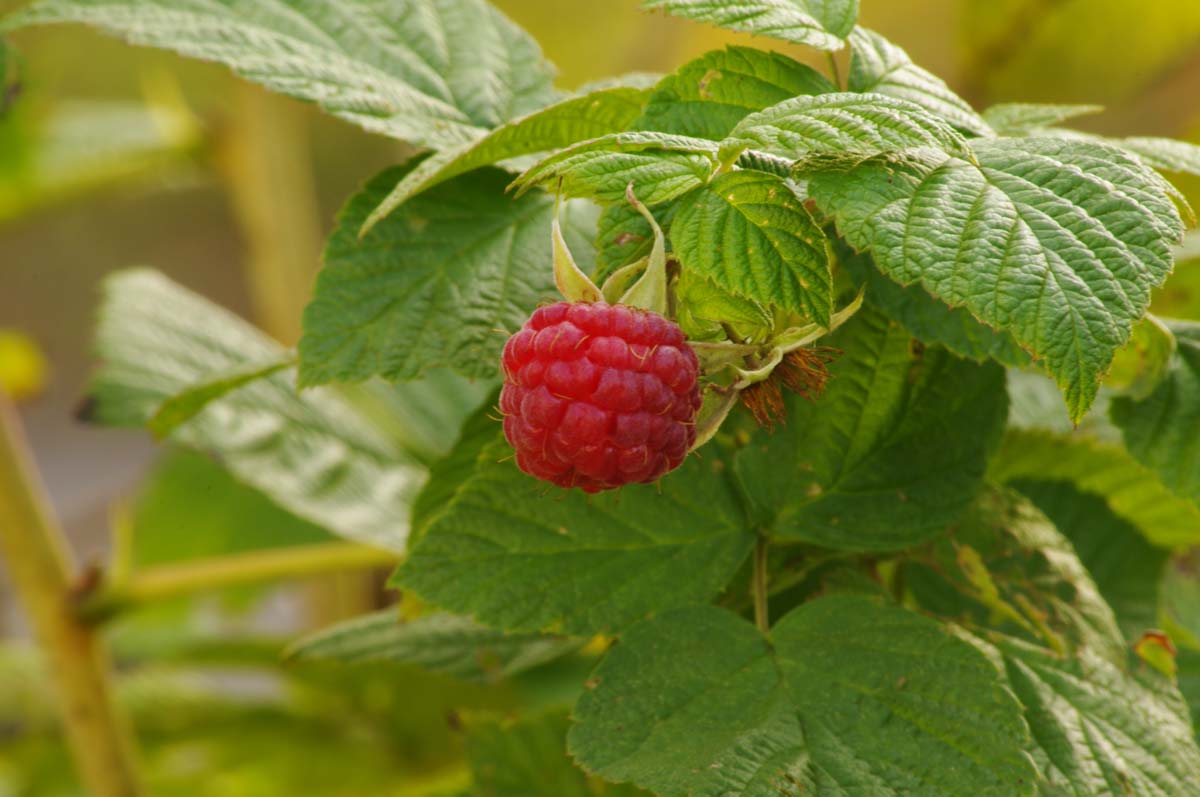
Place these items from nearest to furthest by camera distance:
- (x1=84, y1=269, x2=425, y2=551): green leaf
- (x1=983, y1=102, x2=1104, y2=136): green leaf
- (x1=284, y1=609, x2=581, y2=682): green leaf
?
1. (x1=983, y1=102, x2=1104, y2=136): green leaf
2. (x1=284, y1=609, x2=581, y2=682): green leaf
3. (x1=84, y1=269, x2=425, y2=551): green leaf

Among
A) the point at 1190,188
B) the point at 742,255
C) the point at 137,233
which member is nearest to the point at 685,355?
the point at 742,255

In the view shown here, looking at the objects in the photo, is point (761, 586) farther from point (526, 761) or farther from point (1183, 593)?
point (1183, 593)

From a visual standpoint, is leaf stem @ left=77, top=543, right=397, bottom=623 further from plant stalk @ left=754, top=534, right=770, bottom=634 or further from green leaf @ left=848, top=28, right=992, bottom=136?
green leaf @ left=848, top=28, right=992, bottom=136

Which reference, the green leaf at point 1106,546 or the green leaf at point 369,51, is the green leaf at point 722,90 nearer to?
the green leaf at point 369,51

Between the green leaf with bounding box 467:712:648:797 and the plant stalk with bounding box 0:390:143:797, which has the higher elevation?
the green leaf with bounding box 467:712:648:797

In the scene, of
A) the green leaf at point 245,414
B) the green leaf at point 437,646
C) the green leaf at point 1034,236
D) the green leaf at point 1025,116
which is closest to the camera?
the green leaf at point 1034,236

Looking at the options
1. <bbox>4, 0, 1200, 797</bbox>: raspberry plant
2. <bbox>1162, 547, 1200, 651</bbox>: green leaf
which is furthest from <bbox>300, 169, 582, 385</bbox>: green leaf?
<bbox>1162, 547, 1200, 651</bbox>: green leaf

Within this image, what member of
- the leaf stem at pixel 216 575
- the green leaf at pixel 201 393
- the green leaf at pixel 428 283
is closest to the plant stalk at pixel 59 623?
the leaf stem at pixel 216 575
